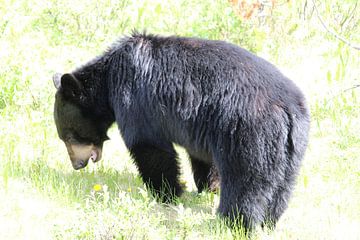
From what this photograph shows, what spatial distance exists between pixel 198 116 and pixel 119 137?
227 centimetres

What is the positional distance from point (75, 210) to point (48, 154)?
1319 millimetres

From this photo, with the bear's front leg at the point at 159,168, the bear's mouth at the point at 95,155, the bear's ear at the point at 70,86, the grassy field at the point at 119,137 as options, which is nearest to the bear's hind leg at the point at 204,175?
the grassy field at the point at 119,137

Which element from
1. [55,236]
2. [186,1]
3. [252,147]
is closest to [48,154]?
[55,236]

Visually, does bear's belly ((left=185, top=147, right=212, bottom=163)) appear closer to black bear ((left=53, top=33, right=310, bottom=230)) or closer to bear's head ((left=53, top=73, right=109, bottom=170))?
black bear ((left=53, top=33, right=310, bottom=230))

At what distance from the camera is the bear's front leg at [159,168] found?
520 centimetres

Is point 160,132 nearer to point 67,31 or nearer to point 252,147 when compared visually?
point 252,147

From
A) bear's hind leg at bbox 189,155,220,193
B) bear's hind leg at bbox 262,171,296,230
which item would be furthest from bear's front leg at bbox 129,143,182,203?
bear's hind leg at bbox 262,171,296,230

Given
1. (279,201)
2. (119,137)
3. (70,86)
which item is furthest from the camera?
(119,137)

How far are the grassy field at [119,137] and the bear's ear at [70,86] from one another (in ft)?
2.21

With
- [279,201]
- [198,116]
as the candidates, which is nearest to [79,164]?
[198,116]

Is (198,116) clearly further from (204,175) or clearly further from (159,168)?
(204,175)

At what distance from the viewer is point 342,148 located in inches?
253

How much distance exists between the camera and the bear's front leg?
205 inches

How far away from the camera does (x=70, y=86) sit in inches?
216
